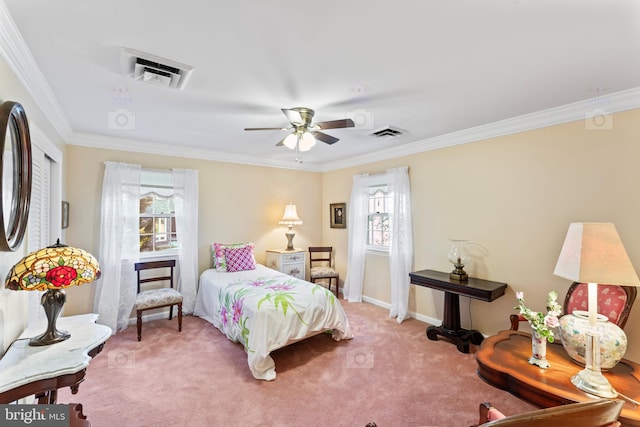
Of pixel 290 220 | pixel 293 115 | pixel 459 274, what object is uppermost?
pixel 293 115

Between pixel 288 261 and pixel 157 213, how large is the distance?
6.79 feet

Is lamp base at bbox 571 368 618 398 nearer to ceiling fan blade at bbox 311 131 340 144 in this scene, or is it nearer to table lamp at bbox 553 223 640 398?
table lamp at bbox 553 223 640 398

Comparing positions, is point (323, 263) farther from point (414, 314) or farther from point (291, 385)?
point (291, 385)

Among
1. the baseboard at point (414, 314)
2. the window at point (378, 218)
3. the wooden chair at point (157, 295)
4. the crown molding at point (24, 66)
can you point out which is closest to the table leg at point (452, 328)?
the baseboard at point (414, 314)

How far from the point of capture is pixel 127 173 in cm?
366

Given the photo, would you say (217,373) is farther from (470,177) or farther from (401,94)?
(470,177)

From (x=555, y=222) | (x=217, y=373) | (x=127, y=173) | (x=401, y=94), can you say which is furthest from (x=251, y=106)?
(x=555, y=222)

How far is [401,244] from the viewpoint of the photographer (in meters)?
4.00

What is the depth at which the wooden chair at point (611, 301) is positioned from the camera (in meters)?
2.02

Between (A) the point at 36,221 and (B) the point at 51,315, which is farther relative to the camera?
(A) the point at 36,221

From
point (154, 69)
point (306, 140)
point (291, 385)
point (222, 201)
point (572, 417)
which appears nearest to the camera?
point (572, 417)

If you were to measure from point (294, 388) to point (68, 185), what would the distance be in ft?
11.5

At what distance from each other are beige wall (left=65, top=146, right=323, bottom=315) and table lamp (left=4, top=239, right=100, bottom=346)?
2.42m

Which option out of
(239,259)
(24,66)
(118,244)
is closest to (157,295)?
(118,244)
